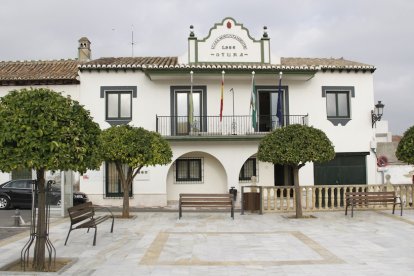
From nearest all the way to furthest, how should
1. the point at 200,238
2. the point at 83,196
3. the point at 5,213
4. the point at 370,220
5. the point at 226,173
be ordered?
1. the point at 200,238
2. the point at 370,220
3. the point at 5,213
4. the point at 83,196
5. the point at 226,173

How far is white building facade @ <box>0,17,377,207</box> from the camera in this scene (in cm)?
1983

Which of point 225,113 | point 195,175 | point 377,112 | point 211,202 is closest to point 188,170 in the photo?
point 195,175

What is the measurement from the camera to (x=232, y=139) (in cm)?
1966

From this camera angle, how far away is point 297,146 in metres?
13.6

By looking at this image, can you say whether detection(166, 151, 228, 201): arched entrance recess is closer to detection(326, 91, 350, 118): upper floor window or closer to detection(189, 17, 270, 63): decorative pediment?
detection(189, 17, 270, 63): decorative pediment

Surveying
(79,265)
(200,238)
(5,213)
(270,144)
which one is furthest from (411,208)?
(5,213)

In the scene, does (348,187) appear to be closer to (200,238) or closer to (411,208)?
(411,208)

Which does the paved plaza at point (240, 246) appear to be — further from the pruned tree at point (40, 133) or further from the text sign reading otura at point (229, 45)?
the text sign reading otura at point (229, 45)

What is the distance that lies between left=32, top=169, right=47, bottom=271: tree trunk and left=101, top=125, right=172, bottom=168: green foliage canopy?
596 centimetres

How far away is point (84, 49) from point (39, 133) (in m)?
18.6

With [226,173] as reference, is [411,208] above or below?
below

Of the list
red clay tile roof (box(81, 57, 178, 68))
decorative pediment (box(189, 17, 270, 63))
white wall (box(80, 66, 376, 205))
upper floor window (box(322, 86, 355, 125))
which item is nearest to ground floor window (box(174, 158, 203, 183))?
white wall (box(80, 66, 376, 205))

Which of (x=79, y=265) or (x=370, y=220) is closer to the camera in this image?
(x=79, y=265)

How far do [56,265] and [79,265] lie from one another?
1.27 ft
